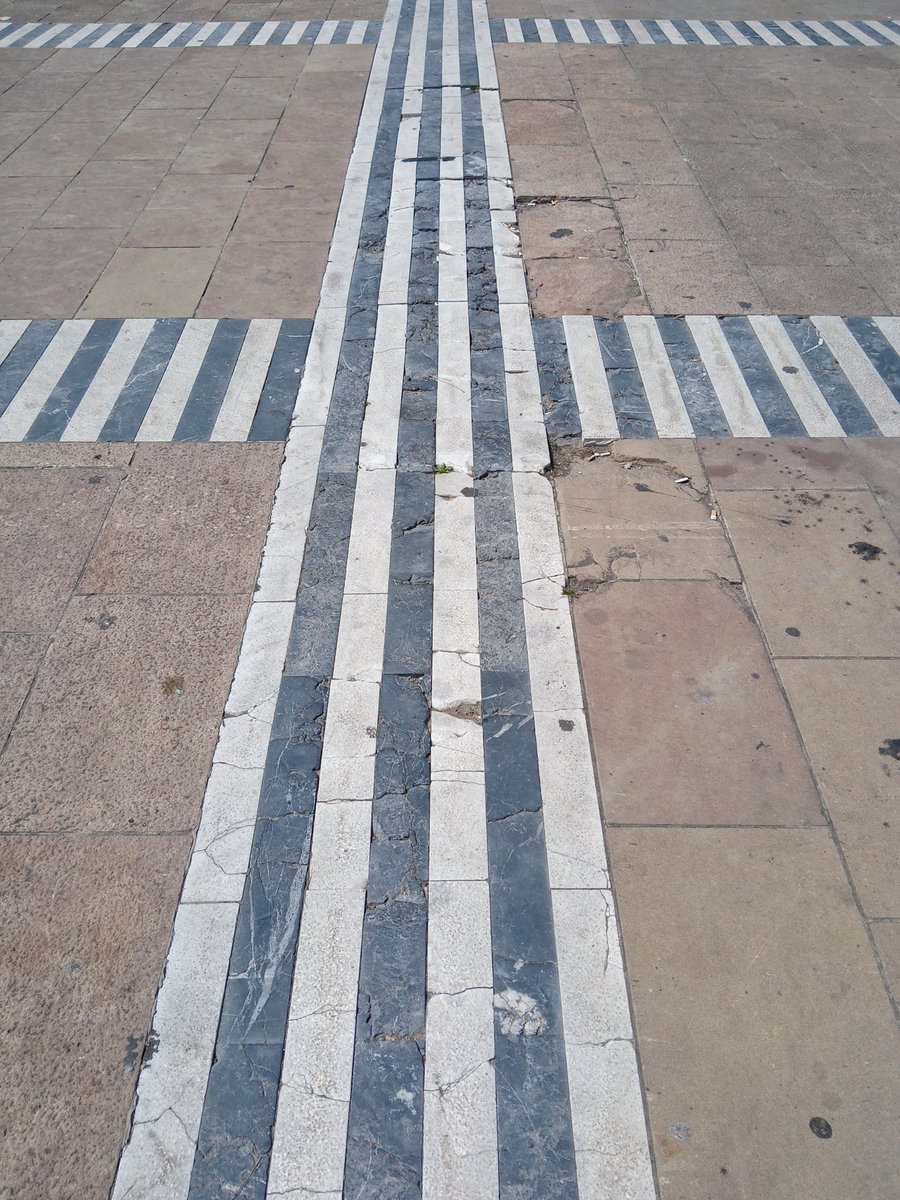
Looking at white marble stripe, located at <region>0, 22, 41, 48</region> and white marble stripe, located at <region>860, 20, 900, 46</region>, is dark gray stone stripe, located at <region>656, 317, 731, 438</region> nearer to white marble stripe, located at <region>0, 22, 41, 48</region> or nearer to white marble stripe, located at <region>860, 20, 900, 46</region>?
white marble stripe, located at <region>860, 20, 900, 46</region>

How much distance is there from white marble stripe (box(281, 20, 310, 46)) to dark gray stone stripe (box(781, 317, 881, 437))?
1118 cm

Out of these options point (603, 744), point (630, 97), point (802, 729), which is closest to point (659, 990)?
point (603, 744)

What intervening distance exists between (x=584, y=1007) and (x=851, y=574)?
3.67 meters

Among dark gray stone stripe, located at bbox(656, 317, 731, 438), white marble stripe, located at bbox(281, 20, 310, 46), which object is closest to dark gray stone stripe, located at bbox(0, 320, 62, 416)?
dark gray stone stripe, located at bbox(656, 317, 731, 438)

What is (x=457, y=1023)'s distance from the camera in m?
4.44

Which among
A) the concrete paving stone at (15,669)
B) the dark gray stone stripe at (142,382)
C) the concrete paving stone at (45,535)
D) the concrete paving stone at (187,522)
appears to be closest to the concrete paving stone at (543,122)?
the dark gray stone stripe at (142,382)

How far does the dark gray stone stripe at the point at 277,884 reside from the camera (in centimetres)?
408

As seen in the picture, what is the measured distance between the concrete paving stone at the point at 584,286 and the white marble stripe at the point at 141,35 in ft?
34.4

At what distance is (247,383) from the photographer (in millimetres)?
8586

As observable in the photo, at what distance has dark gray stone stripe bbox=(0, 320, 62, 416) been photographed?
8539 millimetres

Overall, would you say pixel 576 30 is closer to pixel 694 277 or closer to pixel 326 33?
pixel 326 33

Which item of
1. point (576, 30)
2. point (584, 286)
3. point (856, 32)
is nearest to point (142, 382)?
point (584, 286)

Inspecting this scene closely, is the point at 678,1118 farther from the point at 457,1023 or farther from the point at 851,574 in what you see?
the point at 851,574

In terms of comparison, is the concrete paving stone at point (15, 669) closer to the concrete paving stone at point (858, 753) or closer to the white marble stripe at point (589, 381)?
the white marble stripe at point (589, 381)
